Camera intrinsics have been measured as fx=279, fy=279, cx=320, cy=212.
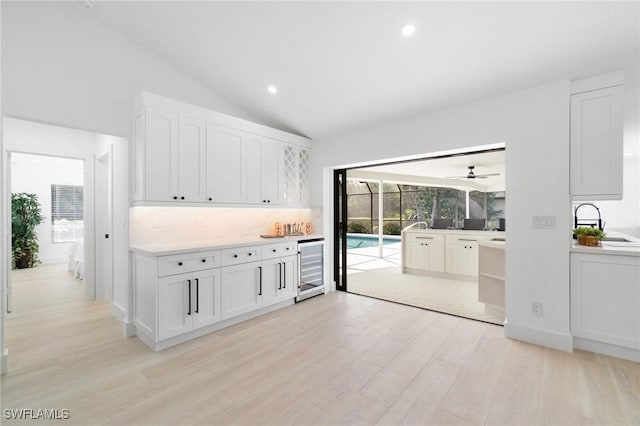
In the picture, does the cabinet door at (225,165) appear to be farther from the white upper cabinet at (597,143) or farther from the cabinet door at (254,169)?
the white upper cabinet at (597,143)

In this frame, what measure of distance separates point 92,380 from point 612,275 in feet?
14.6

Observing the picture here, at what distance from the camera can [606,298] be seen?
98.9 inches

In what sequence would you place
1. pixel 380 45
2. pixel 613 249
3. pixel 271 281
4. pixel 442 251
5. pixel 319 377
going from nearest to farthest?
1. pixel 319 377
2. pixel 613 249
3. pixel 380 45
4. pixel 271 281
5. pixel 442 251

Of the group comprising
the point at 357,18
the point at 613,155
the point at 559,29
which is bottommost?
the point at 613,155

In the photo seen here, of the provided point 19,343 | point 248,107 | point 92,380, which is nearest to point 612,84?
point 248,107

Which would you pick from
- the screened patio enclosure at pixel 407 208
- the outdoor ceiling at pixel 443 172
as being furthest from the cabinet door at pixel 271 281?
the outdoor ceiling at pixel 443 172

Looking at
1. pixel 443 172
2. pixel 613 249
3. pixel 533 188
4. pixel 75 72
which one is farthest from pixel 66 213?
pixel 613 249

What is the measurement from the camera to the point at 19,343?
2.75 m

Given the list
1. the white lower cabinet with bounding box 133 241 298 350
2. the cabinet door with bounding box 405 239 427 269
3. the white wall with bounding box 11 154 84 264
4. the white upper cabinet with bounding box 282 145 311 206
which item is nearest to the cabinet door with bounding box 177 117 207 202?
the white lower cabinet with bounding box 133 241 298 350

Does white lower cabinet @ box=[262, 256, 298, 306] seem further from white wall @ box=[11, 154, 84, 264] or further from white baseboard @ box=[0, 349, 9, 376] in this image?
white wall @ box=[11, 154, 84, 264]

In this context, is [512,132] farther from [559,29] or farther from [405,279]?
[405,279]

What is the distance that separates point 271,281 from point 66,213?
717cm

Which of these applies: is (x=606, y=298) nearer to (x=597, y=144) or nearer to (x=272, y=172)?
(x=597, y=144)

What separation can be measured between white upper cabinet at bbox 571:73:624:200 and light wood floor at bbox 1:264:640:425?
152 centimetres
